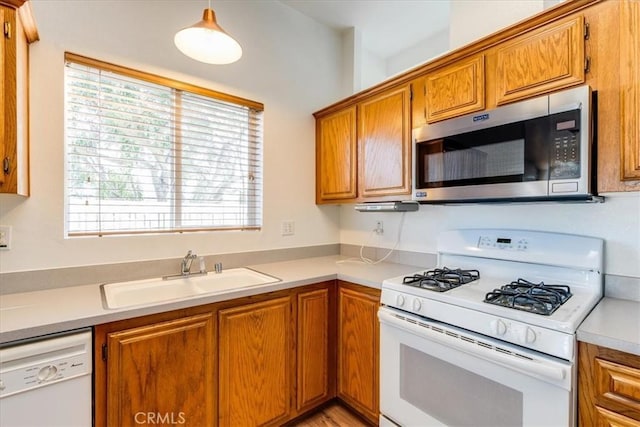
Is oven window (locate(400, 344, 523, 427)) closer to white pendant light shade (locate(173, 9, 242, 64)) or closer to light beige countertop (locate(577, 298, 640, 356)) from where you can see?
light beige countertop (locate(577, 298, 640, 356))

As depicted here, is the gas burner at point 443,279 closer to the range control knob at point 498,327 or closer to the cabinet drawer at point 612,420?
the range control knob at point 498,327

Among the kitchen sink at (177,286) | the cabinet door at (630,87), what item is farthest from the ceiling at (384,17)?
the kitchen sink at (177,286)

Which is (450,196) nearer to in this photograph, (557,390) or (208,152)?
(557,390)

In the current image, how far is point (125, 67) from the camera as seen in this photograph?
174 centimetres

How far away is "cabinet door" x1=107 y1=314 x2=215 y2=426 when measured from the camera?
124 centimetres

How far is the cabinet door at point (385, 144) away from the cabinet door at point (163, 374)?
4.31ft

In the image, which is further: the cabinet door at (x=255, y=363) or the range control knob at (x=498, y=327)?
the cabinet door at (x=255, y=363)

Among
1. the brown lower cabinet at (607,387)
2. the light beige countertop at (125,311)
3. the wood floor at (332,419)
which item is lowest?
the wood floor at (332,419)

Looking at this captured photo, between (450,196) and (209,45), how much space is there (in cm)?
144

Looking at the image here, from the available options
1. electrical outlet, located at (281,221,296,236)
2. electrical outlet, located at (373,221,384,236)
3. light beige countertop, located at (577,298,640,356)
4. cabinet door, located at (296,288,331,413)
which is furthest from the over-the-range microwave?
electrical outlet, located at (281,221,296,236)

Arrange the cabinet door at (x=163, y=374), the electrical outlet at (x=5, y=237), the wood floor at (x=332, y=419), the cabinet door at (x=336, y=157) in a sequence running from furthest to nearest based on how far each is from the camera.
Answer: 1. the cabinet door at (x=336, y=157)
2. the wood floor at (x=332, y=419)
3. the electrical outlet at (x=5, y=237)
4. the cabinet door at (x=163, y=374)

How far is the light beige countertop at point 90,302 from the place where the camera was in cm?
110

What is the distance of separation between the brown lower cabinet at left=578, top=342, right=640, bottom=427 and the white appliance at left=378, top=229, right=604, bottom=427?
36 mm

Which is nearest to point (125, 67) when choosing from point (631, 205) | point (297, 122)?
point (297, 122)
